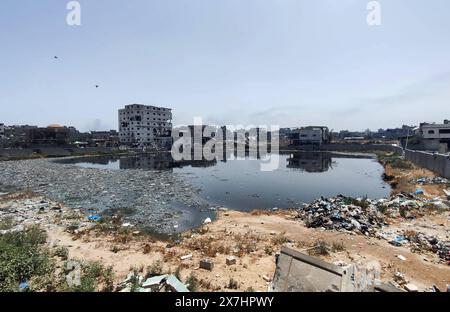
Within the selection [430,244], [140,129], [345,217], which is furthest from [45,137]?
[430,244]

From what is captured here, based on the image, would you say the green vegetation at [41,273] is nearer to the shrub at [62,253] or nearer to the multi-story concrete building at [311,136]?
the shrub at [62,253]

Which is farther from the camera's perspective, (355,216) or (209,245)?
(355,216)

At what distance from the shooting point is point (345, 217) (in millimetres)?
10078

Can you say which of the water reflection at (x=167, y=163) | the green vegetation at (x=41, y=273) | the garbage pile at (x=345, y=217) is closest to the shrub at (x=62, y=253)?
the green vegetation at (x=41, y=273)

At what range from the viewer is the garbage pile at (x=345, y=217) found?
31.1 ft

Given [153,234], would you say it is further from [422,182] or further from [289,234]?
[422,182]

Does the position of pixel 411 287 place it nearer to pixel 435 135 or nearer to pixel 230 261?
pixel 230 261

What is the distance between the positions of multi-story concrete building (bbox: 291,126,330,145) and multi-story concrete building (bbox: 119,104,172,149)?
41966 mm

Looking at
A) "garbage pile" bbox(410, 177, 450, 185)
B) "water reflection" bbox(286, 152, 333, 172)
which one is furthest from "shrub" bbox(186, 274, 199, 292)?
"water reflection" bbox(286, 152, 333, 172)

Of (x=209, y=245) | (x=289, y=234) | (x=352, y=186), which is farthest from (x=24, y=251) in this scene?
(x=352, y=186)

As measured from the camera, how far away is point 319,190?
20203mm

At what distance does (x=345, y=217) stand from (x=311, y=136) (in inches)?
2837

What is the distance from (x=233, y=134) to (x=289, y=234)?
386 ft
